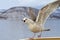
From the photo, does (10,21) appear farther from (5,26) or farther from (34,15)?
(34,15)

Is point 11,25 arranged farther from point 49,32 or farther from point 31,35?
point 49,32

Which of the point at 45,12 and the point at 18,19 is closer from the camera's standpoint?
the point at 45,12

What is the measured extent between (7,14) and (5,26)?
0.09 meters

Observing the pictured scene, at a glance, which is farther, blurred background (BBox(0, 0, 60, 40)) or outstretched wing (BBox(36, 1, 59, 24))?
blurred background (BBox(0, 0, 60, 40))

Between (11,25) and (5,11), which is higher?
(5,11)

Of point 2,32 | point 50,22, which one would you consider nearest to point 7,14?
point 2,32

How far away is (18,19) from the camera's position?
121 cm

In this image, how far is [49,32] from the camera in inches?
47.6

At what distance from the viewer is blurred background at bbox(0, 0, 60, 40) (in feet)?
3.94

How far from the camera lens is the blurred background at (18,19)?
47.3 inches

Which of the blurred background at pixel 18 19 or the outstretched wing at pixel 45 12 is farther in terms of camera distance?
the blurred background at pixel 18 19

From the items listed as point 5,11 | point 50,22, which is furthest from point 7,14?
point 50,22

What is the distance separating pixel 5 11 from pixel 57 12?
385 millimetres

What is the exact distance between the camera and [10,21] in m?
1.20
